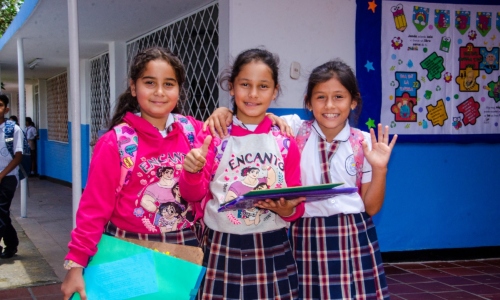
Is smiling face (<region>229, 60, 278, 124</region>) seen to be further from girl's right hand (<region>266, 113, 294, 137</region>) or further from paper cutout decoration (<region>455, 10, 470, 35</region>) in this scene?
paper cutout decoration (<region>455, 10, 470, 35</region>)

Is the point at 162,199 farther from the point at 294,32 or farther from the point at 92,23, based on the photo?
the point at 92,23

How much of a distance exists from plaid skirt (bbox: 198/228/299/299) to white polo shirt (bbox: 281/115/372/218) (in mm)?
232

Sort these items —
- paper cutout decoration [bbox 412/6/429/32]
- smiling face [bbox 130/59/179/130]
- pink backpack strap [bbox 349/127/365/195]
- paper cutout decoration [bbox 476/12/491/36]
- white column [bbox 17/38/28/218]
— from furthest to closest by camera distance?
white column [bbox 17/38/28/218] → paper cutout decoration [bbox 476/12/491/36] → paper cutout decoration [bbox 412/6/429/32] → pink backpack strap [bbox 349/127/365/195] → smiling face [bbox 130/59/179/130]

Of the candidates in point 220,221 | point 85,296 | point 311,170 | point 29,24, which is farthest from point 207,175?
point 29,24

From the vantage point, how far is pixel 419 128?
189 inches

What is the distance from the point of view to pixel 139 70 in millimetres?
2115

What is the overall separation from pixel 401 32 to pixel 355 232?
2947mm

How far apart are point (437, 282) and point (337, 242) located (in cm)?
260

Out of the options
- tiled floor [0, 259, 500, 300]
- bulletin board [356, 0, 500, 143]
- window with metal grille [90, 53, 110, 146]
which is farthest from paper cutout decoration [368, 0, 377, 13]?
window with metal grille [90, 53, 110, 146]

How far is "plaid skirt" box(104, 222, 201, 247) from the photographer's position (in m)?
2.02

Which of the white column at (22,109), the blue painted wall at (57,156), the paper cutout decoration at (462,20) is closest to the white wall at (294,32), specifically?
the paper cutout decoration at (462,20)

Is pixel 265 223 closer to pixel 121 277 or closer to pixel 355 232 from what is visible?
pixel 355 232

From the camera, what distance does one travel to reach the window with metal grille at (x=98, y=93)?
9062 mm

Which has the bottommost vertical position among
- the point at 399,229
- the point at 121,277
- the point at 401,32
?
the point at 399,229
